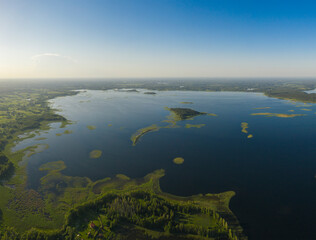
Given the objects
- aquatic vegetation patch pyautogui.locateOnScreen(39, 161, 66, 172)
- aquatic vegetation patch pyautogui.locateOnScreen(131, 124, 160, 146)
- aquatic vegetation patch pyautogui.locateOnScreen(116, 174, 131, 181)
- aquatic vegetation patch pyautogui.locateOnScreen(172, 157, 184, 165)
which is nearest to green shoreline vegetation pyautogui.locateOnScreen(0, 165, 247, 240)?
aquatic vegetation patch pyautogui.locateOnScreen(116, 174, 131, 181)

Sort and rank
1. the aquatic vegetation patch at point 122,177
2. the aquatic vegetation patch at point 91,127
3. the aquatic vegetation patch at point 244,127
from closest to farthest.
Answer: the aquatic vegetation patch at point 122,177 < the aquatic vegetation patch at point 244,127 < the aquatic vegetation patch at point 91,127

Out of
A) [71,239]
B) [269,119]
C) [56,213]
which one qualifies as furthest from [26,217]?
[269,119]

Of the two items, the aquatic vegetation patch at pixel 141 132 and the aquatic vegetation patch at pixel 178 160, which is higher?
the aquatic vegetation patch at pixel 141 132

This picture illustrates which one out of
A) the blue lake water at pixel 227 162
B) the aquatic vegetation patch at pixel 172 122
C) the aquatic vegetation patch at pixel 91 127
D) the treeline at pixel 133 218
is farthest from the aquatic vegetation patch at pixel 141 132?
the treeline at pixel 133 218

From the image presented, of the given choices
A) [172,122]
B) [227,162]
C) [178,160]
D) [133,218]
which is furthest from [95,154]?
[172,122]

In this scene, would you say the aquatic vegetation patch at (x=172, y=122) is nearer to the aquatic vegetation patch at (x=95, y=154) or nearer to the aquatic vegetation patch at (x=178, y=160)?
the aquatic vegetation patch at (x=95, y=154)

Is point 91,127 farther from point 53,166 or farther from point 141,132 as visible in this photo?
point 53,166
